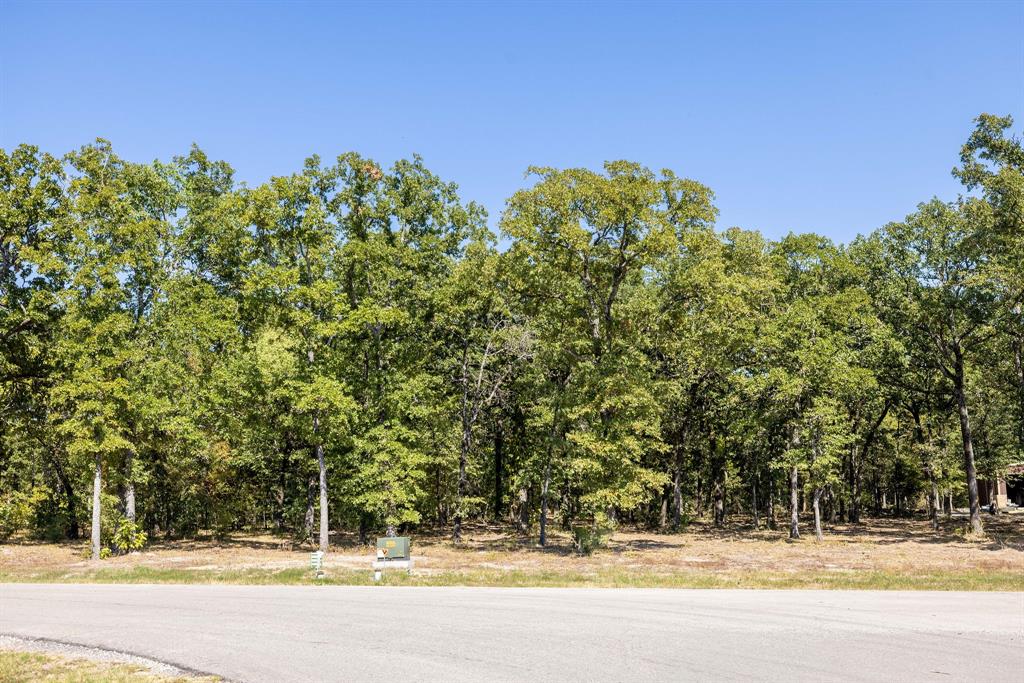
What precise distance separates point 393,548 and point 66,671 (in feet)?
40.2

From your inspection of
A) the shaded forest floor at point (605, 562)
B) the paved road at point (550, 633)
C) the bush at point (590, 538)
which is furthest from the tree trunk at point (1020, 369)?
the paved road at point (550, 633)

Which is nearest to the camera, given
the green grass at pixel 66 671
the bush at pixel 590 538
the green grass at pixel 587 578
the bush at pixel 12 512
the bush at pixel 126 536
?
the green grass at pixel 66 671

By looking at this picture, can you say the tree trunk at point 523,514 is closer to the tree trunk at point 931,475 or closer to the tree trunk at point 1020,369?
the tree trunk at point 931,475

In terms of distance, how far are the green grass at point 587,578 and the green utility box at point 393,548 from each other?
55 cm

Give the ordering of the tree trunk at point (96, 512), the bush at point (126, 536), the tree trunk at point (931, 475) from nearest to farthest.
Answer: the tree trunk at point (96, 512)
the bush at point (126, 536)
the tree trunk at point (931, 475)

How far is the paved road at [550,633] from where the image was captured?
31.6 feet

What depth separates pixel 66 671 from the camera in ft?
32.8

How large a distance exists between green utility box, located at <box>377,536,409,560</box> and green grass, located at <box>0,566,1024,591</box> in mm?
552

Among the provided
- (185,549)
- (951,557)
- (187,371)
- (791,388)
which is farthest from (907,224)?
(185,549)

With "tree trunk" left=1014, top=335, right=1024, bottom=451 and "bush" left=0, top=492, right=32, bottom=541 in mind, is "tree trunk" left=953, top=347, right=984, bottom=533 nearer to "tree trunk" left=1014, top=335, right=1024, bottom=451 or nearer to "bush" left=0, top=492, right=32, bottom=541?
"tree trunk" left=1014, top=335, right=1024, bottom=451

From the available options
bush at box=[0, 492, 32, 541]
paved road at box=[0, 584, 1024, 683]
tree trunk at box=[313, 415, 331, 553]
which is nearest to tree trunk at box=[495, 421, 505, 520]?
tree trunk at box=[313, 415, 331, 553]

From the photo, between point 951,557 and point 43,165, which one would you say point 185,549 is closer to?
point 43,165

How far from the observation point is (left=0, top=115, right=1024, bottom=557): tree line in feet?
93.9

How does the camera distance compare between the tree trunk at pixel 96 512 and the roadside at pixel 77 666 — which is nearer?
the roadside at pixel 77 666
